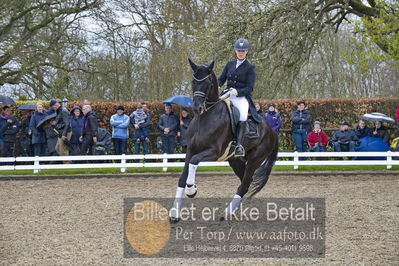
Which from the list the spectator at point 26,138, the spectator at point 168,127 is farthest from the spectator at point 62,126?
the spectator at point 168,127

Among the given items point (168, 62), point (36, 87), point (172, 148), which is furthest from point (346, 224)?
point (36, 87)

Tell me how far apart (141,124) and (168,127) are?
84 centimetres

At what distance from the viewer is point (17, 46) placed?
2423 cm

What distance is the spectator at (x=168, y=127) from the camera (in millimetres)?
16781

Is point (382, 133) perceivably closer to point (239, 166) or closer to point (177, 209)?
point (239, 166)

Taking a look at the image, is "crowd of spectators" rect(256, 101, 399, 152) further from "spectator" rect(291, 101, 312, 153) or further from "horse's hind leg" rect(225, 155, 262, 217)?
"horse's hind leg" rect(225, 155, 262, 217)

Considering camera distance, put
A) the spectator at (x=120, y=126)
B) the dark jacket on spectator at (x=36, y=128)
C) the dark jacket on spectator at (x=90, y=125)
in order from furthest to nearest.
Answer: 1. the spectator at (x=120, y=126)
2. the dark jacket on spectator at (x=36, y=128)
3. the dark jacket on spectator at (x=90, y=125)

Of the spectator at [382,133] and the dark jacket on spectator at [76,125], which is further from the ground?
the dark jacket on spectator at [76,125]

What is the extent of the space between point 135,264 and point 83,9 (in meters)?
20.7

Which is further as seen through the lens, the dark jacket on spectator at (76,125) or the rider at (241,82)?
the dark jacket on spectator at (76,125)

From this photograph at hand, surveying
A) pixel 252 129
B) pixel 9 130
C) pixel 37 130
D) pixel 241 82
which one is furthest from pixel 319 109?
pixel 241 82

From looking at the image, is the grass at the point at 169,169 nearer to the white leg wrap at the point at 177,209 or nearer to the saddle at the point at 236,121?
the saddle at the point at 236,121

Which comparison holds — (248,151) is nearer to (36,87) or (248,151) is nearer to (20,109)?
(20,109)

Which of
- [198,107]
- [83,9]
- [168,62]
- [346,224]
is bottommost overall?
[346,224]
